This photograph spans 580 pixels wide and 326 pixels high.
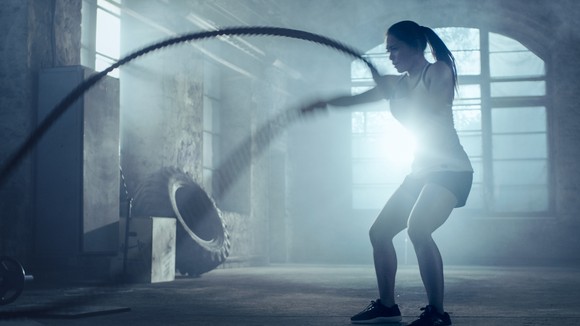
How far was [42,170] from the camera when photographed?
7.11 meters

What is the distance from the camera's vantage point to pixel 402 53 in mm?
3762

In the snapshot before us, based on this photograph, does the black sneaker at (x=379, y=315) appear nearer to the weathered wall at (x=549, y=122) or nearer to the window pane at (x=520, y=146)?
the weathered wall at (x=549, y=122)

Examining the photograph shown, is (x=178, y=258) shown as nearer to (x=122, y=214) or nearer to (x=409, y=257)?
(x=122, y=214)

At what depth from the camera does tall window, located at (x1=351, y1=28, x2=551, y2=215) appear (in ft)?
47.6

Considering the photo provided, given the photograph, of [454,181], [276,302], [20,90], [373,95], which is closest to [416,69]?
[373,95]

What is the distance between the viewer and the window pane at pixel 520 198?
1443 cm

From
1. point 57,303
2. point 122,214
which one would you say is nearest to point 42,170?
point 122,214

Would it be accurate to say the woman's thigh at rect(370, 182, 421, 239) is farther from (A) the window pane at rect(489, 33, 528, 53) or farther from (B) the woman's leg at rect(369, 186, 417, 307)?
(A) the window pane at rect(489, 33, 528, 53)

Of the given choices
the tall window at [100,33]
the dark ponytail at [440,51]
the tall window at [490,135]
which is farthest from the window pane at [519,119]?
the dark ponytail at [440,51]

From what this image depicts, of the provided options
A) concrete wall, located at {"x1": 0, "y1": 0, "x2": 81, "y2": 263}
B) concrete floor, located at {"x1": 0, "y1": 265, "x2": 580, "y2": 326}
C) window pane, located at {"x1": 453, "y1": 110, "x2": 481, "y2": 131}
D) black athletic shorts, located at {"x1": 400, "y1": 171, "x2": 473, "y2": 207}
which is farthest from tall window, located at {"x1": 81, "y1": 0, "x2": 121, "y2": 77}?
window pane, located at {"x1": 453, "y1": 110, "x2": 481, "y2": 131}

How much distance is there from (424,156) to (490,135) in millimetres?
11286

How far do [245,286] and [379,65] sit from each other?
863cm

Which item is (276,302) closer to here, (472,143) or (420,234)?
(420,234)

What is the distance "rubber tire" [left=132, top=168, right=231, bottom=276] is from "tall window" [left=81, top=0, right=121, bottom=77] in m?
1.34
